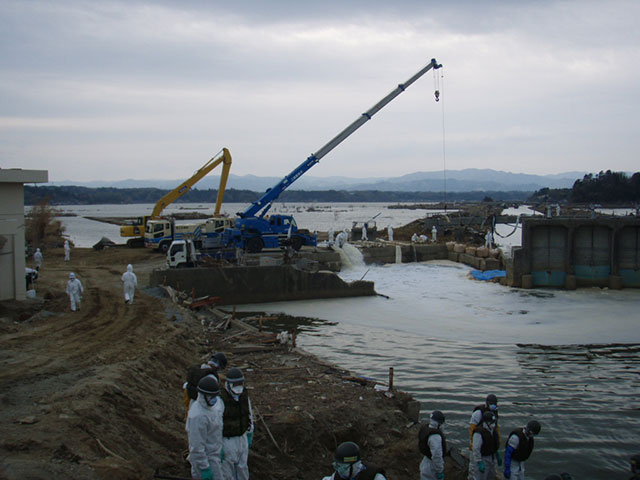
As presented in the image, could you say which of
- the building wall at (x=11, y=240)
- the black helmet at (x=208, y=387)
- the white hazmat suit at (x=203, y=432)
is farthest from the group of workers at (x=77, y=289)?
the black helmet at (x=208, y=387)

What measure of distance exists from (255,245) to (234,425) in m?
28.5

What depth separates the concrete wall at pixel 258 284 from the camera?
25562 mm

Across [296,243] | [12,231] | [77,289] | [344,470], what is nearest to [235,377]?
[344,470]

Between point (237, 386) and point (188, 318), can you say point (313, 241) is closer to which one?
point (188, 318)

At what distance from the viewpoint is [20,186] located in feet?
57.4

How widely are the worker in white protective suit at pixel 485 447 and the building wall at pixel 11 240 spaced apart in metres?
15.1

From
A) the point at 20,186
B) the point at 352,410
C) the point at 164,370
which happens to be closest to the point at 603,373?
the point at 352,410

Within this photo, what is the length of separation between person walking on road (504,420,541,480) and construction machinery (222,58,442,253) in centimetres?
2769

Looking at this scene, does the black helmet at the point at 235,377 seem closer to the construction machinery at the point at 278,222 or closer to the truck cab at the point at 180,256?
the truck cab at the point at 180,256

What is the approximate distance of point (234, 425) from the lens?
6496 millimetres

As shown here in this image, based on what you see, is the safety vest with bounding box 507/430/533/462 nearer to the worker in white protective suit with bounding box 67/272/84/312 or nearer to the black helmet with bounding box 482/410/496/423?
the black helmet with bounding box 482/410/496/423

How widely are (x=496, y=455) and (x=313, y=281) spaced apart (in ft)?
65.7

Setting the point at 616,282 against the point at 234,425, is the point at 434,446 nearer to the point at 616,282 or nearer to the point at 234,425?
the point at 234,425

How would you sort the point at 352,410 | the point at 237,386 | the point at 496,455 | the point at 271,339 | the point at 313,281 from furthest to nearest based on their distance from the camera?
1. the point at 313,281
2. the point at 271,339
3. the point at 352,410
4. the point at 496,455
5. the point at 237,386
